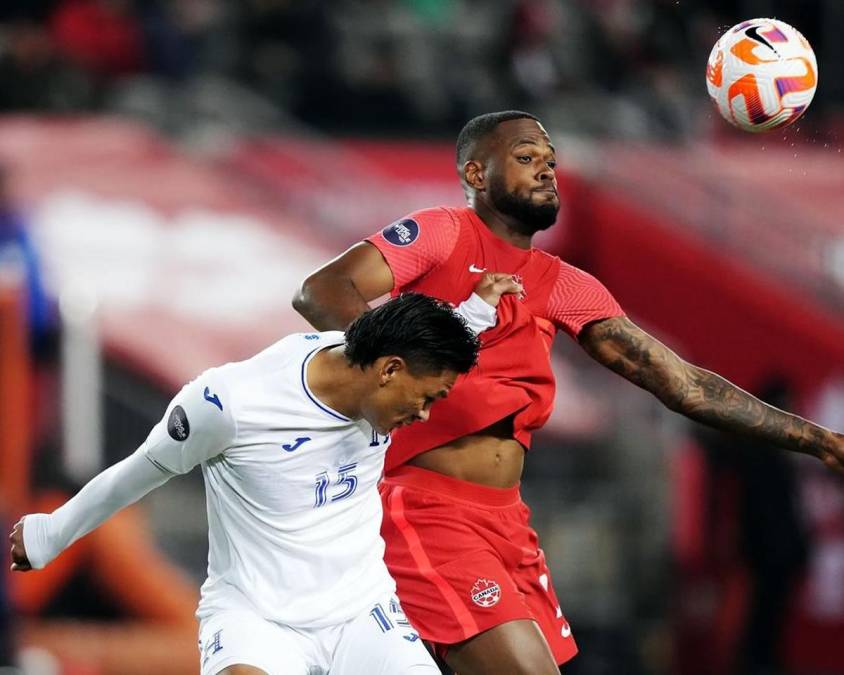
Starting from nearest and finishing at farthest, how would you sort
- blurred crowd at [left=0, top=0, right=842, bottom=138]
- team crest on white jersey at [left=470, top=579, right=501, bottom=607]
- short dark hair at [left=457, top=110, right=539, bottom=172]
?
team crest on white jersey at [left=470, top=579, right=501, bottom=607] < short dark hair at [left=457, top=110, right=539, bottom=172] < blurred crowd at [left=0, top=0, right=842, bottom=138]

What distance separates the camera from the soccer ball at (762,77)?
611cm

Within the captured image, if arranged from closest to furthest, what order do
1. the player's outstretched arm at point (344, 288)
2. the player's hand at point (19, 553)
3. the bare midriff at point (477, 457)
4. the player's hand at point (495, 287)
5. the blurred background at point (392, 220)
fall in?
the player's hand at point (19, 553) < the player's outstretched arm at point (344, 288) < the player's hand at point (495, 287) < the bare midriff at point (477, 457) < the blurred background at point (392, 220)

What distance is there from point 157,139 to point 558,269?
8.20 meters

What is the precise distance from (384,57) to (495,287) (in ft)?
30.6

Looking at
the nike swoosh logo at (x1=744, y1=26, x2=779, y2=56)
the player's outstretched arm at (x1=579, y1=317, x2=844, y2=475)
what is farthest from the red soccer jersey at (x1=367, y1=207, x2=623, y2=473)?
the nike swoosh logo at (x1=744, y1=26, x2=779, y2=56)

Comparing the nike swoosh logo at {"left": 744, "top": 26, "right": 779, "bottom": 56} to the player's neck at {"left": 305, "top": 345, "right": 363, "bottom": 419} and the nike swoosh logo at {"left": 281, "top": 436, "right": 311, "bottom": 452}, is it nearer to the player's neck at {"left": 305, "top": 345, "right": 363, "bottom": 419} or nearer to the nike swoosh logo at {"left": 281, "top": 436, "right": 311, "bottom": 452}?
the player's neck at {"left": 305, "top": 345, "right": 363, "bottom": 419}

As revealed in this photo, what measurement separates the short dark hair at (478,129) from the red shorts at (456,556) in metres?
1.14

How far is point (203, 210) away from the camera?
44.8 ft

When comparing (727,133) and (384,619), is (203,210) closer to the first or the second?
(727,133)

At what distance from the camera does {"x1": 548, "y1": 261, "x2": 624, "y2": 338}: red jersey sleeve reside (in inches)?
242

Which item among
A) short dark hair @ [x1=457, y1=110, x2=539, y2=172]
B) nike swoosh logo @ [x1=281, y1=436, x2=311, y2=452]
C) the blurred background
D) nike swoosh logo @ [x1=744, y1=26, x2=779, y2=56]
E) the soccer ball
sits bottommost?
the blurred background

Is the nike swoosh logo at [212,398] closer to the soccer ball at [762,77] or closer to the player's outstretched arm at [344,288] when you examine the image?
the player's outstretched arm at [344,288]

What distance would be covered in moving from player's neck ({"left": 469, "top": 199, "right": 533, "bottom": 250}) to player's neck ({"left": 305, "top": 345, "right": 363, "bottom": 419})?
1.10 m

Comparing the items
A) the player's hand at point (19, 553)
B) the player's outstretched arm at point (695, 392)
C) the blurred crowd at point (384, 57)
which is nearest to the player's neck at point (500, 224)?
the player's outstretched arm at point (695, 392)
